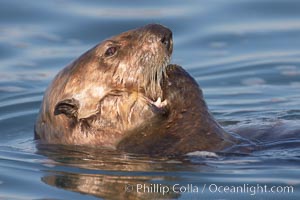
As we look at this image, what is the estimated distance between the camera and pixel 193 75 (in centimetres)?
1030

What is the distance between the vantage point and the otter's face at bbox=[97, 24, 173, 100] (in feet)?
23.8

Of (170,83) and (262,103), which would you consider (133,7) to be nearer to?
(262,103)

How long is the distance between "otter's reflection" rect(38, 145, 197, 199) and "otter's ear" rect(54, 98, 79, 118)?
283mm

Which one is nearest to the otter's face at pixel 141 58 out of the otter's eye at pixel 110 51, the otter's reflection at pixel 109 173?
the otter's eye at pixel 110 51

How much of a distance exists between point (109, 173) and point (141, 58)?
0.99 m

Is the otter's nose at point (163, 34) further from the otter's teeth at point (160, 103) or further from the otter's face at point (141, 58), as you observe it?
the otter's teeth at point (160, 103)

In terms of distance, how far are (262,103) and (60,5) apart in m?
4.13

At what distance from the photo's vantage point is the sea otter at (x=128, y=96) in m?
7.23

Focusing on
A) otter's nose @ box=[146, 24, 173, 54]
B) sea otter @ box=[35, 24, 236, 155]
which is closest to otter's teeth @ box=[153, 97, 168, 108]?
sea otter @ box=[35, 24, 236, 155]

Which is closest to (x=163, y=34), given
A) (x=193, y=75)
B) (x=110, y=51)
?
(x=110, y=51)

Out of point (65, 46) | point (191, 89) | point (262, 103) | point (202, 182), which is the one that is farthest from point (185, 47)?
point (202, 182)

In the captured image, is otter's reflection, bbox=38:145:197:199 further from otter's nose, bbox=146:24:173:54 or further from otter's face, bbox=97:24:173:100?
otter's nose, bbox=146:24:173:54

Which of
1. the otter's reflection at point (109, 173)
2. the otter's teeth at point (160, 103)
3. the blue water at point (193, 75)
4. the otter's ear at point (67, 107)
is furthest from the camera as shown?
the otter's teeth at point (160, 103)

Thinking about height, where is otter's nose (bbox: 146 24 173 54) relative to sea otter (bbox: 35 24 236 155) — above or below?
above
